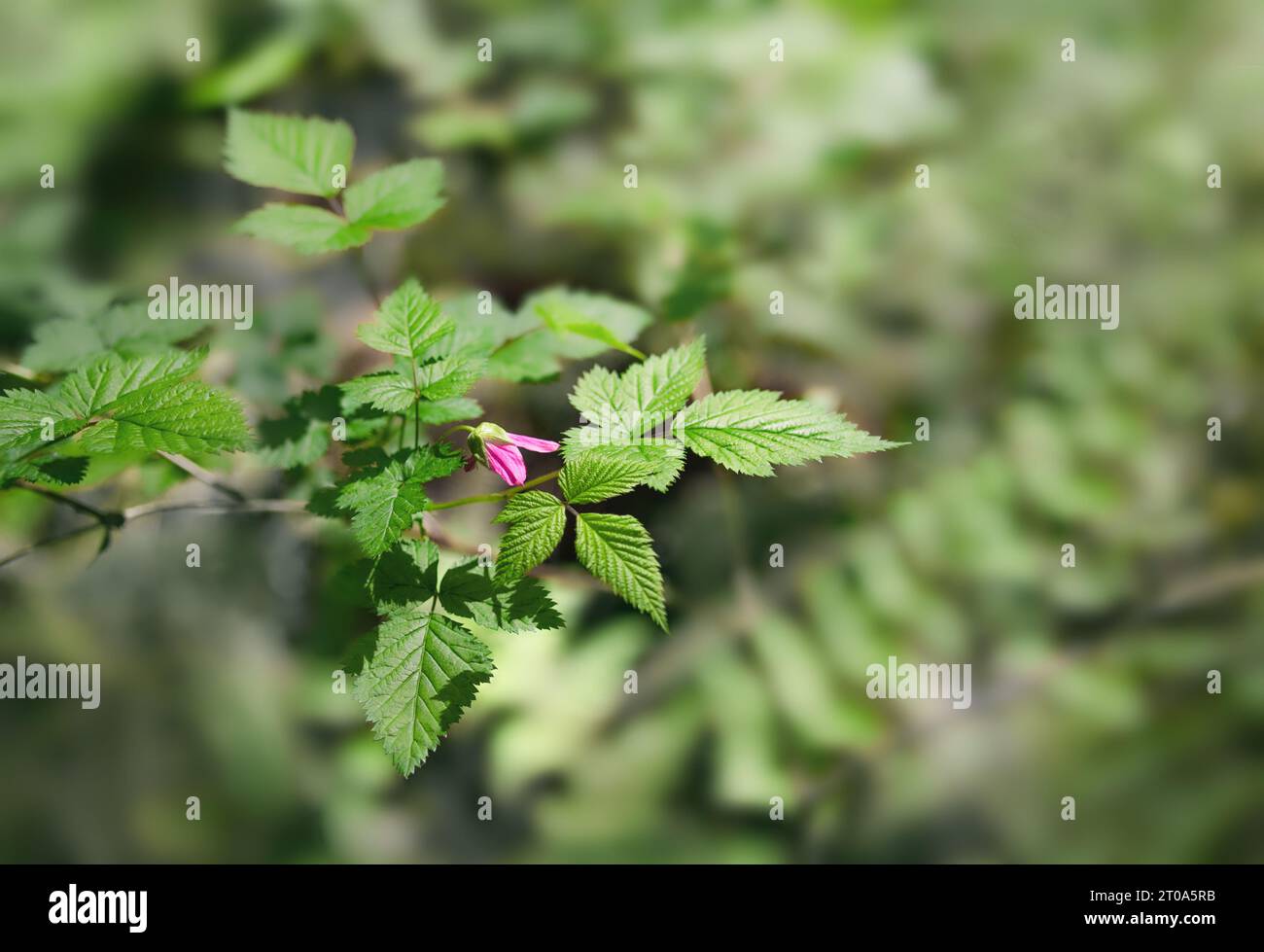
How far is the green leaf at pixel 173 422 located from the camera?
1.42ft

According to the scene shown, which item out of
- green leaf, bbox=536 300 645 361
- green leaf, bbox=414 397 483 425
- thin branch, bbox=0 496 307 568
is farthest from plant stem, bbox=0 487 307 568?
green leaf, bbox=536 300 645 361

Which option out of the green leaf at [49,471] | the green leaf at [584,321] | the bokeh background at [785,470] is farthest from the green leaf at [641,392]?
the bokeh background at [785,470]

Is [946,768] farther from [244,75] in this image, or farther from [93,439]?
[244,75]

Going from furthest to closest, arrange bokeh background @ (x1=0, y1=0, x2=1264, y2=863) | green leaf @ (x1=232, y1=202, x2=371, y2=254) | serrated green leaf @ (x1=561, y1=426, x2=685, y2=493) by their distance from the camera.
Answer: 1. bokeh background @ (x1=0, y1=0, x2=1264, y2=863)
2. green leaf @ (x1=232, y1=202, x2=371, y2=254)
3. serrated green leaf @ (x1=561, y1=426, x2=685, y2=493)

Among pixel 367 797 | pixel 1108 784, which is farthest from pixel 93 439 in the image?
pixel 1108 784

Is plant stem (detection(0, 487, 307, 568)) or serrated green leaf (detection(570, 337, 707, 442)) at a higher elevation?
serrated green leaf (detection(570, 337, 707, 442))

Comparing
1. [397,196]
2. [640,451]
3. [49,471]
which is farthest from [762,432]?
[49,471]

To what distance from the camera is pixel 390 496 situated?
427 millimetres

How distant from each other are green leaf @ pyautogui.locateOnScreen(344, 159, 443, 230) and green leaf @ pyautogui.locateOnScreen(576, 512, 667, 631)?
9.8 inches

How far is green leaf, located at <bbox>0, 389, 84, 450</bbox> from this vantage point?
43 centimetres

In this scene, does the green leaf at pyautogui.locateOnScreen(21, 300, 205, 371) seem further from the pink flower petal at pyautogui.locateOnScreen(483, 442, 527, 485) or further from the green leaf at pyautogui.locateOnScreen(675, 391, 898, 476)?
the green leaf at pyautogui.locateOnScreen(675, 391, 898, 476)

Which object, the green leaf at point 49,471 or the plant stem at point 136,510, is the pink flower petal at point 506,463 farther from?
the green leaf at point 49,471

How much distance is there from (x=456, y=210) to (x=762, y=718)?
0.72 meters

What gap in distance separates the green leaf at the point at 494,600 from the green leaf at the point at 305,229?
237 mm
